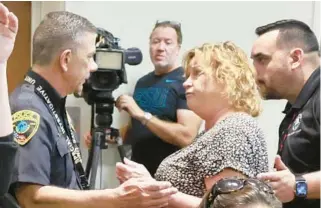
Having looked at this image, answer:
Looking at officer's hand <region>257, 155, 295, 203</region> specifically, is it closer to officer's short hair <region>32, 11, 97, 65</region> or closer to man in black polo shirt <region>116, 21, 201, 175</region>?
officer's short hair <region>32, 11, 97, 65</region>

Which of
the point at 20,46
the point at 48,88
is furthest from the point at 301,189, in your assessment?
the point at 20,46

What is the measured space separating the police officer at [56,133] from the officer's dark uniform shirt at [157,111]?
32.7 inches

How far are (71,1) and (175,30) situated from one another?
0.52 meters

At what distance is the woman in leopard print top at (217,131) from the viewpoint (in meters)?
1.55

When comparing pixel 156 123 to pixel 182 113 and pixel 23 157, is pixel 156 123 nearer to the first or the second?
pixel 182 113

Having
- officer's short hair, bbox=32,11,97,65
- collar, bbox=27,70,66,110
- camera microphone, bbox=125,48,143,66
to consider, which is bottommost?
collar, bbox=27,70,66,110

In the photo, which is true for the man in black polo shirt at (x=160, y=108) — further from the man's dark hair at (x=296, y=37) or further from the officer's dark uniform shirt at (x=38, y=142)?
the officer's dark uniform shirt at (x=38, y=142)

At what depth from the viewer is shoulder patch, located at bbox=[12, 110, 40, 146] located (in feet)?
5.07

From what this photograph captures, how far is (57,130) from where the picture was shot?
1653 millimetres

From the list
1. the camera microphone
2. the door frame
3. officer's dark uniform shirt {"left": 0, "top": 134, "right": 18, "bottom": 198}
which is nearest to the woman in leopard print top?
officer's dark uniform shirt {"left": 0, "top": 134, "right": 18, "bottom": 198}

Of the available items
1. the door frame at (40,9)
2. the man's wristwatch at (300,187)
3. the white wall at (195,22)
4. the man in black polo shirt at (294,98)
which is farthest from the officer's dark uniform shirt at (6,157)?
the door frame at (40,9)

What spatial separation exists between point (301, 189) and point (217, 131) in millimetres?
291

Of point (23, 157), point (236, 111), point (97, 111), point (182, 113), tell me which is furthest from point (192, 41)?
point (23, 157)

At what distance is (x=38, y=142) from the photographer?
156 cm
